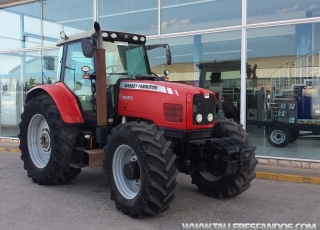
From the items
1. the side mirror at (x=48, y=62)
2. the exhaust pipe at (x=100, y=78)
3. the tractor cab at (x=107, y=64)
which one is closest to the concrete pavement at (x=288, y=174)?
the tractor cab at (x=107, y=64)

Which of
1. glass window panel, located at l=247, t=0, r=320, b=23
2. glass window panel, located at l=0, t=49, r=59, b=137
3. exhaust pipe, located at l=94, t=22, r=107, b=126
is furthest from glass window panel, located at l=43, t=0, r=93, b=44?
exhaust pipe, located at l=94, t=22, r=107, b=126

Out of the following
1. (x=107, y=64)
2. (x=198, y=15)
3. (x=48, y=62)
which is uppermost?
(x=198, y=15)

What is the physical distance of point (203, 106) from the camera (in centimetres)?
533

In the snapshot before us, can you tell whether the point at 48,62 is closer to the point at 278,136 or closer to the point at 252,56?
the point at 252,56

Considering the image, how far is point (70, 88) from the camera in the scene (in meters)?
→ 6.63

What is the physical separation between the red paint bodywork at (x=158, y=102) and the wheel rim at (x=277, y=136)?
3915 mm

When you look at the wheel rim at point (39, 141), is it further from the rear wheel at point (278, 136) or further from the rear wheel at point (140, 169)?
the rear wheel at point (278, 136)

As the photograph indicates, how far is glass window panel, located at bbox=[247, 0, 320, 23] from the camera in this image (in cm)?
826

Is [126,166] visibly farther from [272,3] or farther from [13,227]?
[272,3]

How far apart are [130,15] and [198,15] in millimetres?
2214

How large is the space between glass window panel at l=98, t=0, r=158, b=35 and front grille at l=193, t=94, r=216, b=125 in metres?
5.25

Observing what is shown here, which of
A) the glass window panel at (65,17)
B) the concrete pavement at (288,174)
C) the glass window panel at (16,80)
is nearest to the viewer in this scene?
the concrete pavement at (288,174)

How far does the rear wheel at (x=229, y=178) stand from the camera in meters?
5.58

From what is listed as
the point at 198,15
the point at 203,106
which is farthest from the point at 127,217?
the point at 198,15
